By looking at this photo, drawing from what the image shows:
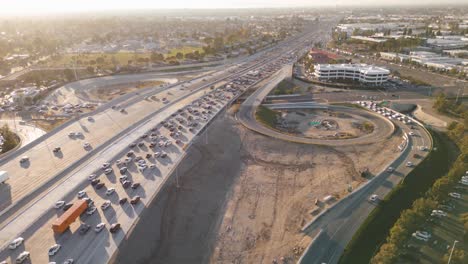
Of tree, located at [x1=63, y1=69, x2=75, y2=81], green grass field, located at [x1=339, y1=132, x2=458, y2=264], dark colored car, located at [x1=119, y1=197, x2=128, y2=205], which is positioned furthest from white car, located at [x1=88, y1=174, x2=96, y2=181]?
tree, located at [x1=63, y1=69, x2=75, y2=81]

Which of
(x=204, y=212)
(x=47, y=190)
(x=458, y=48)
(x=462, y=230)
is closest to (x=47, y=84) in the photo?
(x=47, y=190)

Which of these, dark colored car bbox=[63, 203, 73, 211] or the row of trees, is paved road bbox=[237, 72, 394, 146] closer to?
the row of trees

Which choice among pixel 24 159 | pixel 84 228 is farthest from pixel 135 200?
pixel 24 159

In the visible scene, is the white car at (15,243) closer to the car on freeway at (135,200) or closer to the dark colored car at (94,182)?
the dark colored car at (94,182)

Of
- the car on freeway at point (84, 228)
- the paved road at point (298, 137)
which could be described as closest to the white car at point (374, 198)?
the paved road at point (298, 137)

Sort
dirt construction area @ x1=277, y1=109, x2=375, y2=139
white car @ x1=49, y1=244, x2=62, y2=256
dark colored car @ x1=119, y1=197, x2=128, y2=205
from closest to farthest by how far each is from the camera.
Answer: white car @ x1=49, y1=244, x2=62, y2=256
dark colored car @ x1=119, y1=197, x2=128, y2=205
dirt construction area @ x1=277, y1=109, x2=375, y2=139

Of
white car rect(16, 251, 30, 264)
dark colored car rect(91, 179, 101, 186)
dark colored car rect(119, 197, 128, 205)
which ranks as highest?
dark colored car rect(91, 179, 101, 186)

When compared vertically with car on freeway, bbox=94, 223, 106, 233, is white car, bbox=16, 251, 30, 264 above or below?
below
